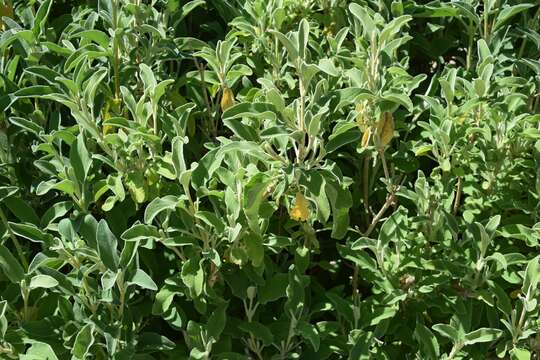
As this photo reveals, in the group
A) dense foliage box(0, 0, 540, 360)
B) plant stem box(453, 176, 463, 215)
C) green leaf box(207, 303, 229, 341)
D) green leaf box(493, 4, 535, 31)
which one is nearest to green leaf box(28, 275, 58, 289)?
dense foliage box(0, 0, 540, 360)

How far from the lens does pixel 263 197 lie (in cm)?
183

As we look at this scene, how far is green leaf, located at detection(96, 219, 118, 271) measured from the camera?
5.86 feet

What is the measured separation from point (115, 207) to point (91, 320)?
1.08ft

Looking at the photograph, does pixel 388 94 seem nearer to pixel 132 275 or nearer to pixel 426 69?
pixel 132 275

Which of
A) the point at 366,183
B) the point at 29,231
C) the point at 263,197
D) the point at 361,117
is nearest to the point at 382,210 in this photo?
the point at 366,183

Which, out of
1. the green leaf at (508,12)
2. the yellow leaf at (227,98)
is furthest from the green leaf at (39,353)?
the green leaf at (508,12)

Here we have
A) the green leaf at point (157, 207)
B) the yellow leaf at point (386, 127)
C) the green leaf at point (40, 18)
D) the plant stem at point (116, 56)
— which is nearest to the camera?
the green leaf at point (157, 207)

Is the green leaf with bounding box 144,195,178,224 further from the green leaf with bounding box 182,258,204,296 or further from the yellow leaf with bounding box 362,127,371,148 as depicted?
the yellow leaf with bounding box 362,127,371,148

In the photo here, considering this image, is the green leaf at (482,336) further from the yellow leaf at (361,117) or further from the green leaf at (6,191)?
the green leaf at (6,191)

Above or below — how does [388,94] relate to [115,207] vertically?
above

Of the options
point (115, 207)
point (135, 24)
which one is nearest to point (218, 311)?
point (115, 207)

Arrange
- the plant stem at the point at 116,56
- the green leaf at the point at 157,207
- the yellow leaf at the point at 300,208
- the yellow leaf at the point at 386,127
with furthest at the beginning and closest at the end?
the plant stem at the point at 116,56
the yellow leaf at the point at 386,127
the yellow leaf at the point at 300,208
the green leaf at the point at 157,207

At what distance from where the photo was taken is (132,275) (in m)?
1.81

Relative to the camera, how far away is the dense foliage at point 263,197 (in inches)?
72.2
